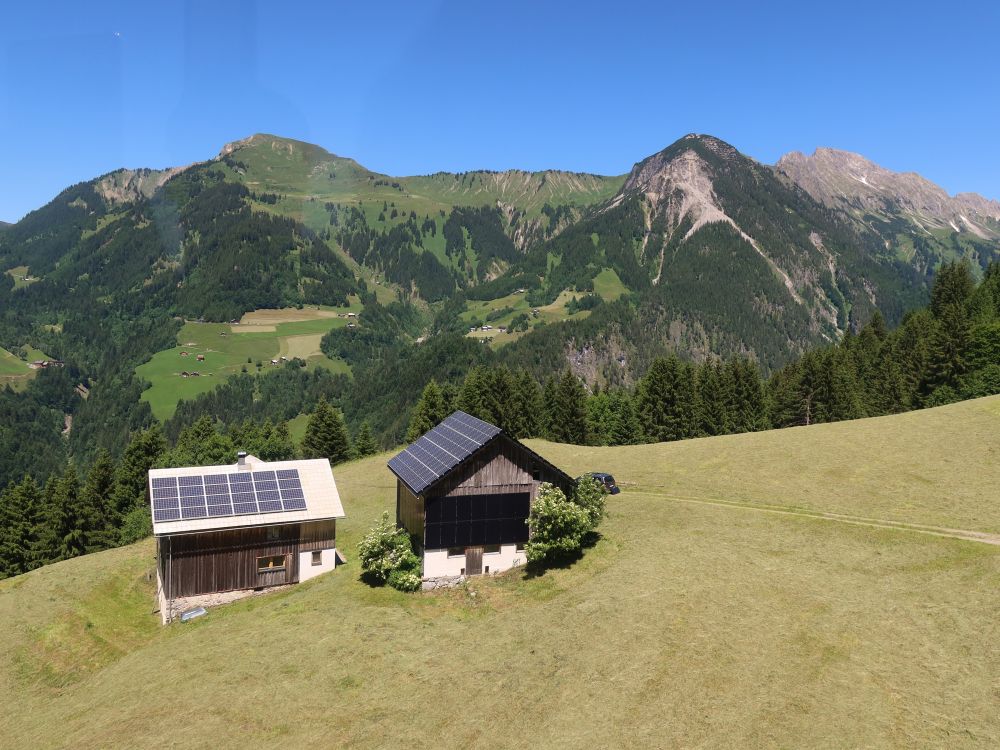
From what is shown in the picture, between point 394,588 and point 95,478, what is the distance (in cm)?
6581

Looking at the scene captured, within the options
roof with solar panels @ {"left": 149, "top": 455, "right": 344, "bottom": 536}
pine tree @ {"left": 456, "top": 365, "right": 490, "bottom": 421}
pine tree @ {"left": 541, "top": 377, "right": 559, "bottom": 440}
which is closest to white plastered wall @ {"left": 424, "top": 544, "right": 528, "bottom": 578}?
roof with solar panels @ {"left": 149, "top": 455, "right": 344, "bottom": 536}

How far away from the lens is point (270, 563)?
46.0m

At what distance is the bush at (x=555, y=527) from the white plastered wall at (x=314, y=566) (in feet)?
54.0

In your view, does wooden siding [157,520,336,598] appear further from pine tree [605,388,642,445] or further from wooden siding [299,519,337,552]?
pine tree [605,388,642,445]

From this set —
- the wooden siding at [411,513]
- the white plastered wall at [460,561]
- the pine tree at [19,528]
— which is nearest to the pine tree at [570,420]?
the wooden siding at [411,513]

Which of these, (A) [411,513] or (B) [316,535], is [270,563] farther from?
(A) [411,513]

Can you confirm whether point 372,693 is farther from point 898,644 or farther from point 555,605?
point 898,644

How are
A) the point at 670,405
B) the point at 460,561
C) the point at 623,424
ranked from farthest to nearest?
the point at 623,424
the point at 670,405
the point at 460,561

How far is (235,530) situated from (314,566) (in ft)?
22.1

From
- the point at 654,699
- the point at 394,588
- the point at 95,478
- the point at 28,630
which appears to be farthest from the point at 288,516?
the point at 95,478

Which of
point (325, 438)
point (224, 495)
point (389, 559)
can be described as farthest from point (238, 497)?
point (325, 438)

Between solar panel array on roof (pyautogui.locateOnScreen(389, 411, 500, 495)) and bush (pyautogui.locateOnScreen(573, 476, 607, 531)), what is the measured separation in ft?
25.0

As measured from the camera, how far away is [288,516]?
45.9m

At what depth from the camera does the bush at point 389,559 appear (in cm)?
4141
